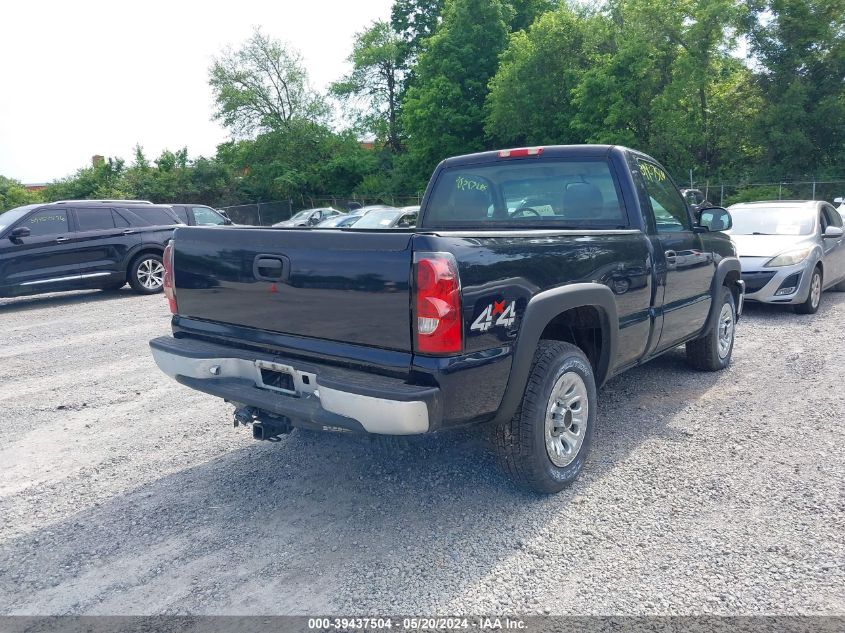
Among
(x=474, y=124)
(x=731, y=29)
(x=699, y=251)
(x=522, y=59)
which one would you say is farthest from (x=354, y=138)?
(x=699, y=251)

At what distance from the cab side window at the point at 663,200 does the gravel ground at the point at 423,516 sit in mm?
1436

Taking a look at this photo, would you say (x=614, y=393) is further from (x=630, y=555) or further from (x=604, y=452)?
(x=630, y=555)

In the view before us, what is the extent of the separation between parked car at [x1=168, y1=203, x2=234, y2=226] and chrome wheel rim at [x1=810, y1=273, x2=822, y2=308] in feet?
35.8

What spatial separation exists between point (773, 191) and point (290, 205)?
98.5 feet

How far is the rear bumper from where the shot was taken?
285 centimetres

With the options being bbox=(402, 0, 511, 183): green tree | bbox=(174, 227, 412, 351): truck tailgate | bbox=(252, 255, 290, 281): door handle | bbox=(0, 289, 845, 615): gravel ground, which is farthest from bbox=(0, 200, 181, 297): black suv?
bbox=(402, 0, 511, 183): green tree

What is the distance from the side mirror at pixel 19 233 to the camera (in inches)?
436

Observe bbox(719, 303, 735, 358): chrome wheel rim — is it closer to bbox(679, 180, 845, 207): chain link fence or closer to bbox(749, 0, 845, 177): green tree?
bbox(679, 180, 845, 207): chain link fence

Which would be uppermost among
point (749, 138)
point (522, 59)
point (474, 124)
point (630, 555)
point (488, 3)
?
point (488, 3)

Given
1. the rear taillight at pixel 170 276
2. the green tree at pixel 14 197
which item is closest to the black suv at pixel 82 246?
the rear taillight at pixel 170 276

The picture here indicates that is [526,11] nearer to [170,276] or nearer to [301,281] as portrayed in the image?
[170,276]

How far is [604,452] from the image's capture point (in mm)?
4309

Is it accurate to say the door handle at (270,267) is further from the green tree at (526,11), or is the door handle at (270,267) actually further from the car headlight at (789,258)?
the green tree at (526,11)

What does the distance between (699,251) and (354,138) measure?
1803 inches
